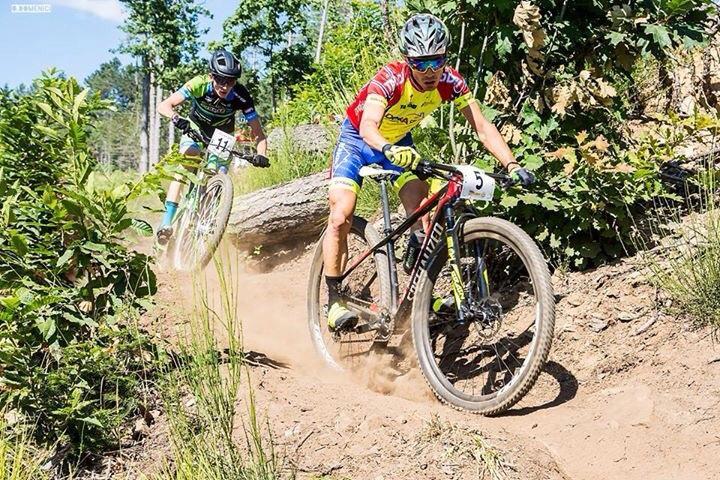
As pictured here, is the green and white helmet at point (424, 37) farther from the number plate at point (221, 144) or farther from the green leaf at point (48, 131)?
the number plate at point (221, 144)

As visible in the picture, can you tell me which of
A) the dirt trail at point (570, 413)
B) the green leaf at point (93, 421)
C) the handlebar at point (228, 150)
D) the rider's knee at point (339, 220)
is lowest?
the dirt trail at point (570, 413)

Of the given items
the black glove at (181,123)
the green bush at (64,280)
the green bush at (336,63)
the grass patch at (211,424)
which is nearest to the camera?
the grass patch at (211,424)

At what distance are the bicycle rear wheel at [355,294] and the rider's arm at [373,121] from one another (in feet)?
3.31

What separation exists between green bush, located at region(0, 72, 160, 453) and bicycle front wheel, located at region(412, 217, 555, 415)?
159 cm

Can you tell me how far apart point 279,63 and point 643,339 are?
2780cm

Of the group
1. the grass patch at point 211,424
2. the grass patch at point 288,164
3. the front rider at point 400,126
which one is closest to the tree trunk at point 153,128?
the grass patch at point 288,164

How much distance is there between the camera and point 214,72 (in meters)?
6.23

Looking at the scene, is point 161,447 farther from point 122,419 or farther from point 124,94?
point 124,94

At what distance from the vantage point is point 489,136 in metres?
4.13

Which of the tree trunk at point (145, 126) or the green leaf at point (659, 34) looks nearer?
the green leaf at point (659, 34)

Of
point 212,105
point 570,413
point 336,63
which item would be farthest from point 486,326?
point 336,63

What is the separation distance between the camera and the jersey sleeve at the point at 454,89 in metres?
4.20

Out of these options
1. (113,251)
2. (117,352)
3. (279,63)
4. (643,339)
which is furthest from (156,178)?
(279,63)

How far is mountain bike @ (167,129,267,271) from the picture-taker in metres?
6.01
